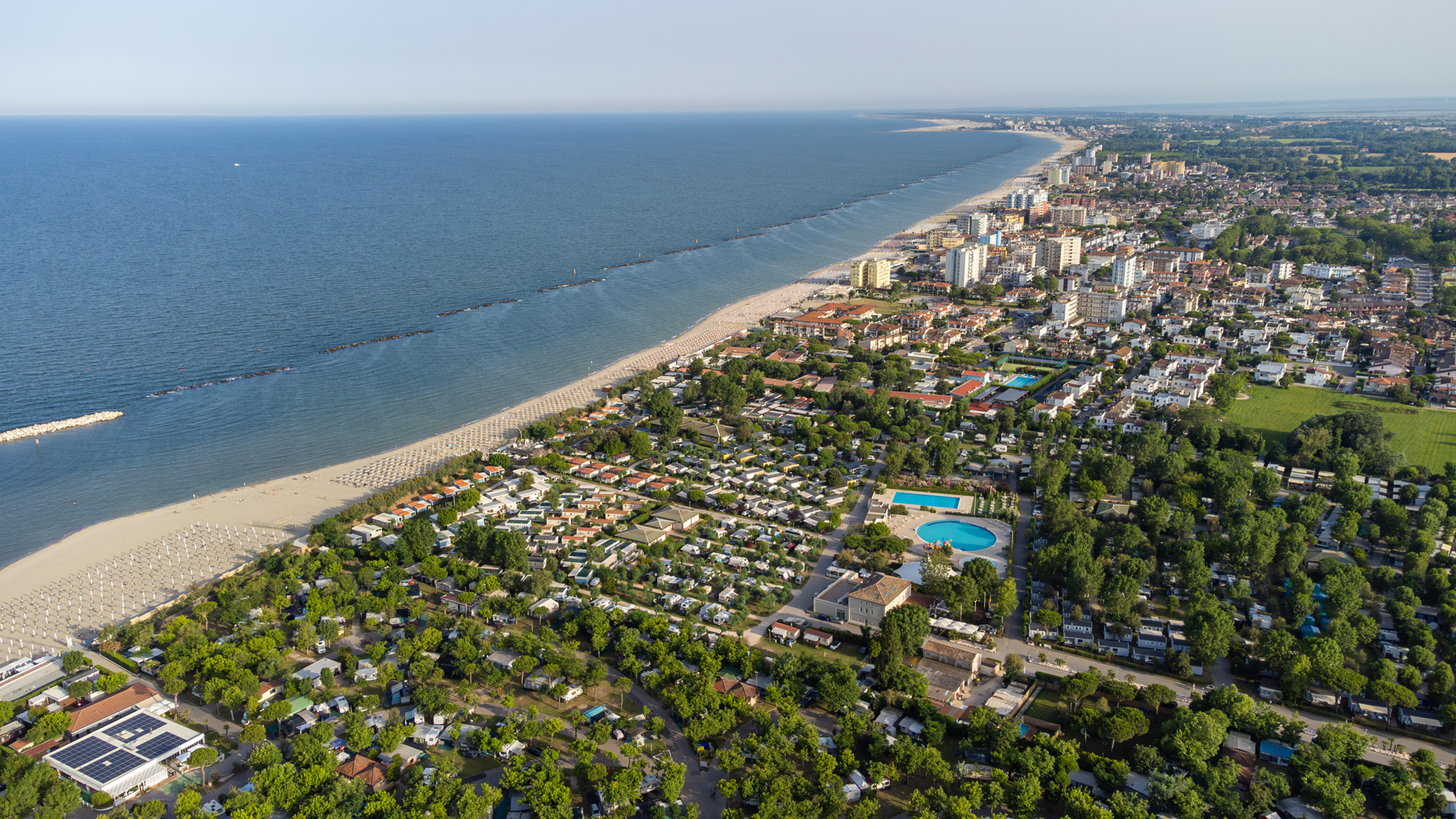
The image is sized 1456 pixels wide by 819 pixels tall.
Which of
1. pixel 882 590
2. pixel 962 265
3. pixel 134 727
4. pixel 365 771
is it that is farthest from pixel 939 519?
pixel 962 265

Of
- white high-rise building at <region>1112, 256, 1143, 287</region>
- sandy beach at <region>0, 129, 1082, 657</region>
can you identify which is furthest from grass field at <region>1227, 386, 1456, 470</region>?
sandy beach at <region>0, 129, 1082, 657</region>

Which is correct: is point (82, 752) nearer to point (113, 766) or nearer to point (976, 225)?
point (113, 766)

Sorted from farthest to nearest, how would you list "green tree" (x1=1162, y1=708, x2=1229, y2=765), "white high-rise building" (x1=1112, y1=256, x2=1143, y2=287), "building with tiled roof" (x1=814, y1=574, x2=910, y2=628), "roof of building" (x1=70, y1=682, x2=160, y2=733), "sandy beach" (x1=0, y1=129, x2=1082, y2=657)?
1. "white high-rise building" (x1=1112, y1=256, x2=1143, y2=287)
2. "sandy beach" (x1=0, y1=129, x2=1082, y2=657)
3. "building with tiled roof" (x1=814, y1=574, x2=910, y2=628)
4. "roof of building" (x1=70, y1=682, x2=160, y2=733)
5. "green tree" (x1=1162, y1=708, x2=1229, y2=765)

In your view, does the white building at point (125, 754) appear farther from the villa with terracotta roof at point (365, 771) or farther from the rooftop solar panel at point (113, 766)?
the villa with terracotta roof at point (365, 771)

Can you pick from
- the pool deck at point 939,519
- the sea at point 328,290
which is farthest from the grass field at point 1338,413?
the sea at point 328,290

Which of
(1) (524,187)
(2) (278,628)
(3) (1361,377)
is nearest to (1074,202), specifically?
(3) (1361,377)

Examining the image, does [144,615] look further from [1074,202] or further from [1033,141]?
[1033,141]

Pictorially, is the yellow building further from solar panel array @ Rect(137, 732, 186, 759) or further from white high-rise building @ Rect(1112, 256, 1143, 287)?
solar panel array @ Rect(137, 732, 186, 759)
